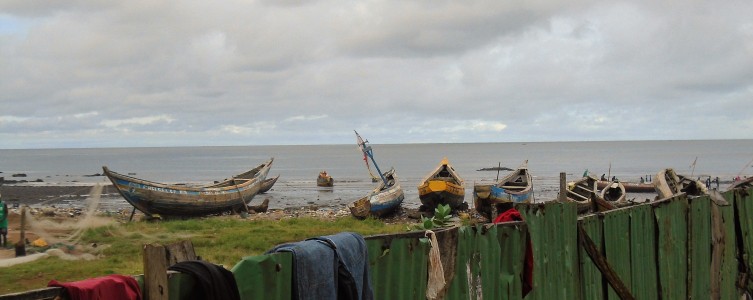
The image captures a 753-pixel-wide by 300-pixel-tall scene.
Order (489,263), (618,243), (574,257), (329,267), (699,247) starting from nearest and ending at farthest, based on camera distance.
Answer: (329,267) → (489,263) → (574,257) → (618,243) → (699,247)

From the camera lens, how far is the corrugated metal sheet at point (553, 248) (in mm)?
5641

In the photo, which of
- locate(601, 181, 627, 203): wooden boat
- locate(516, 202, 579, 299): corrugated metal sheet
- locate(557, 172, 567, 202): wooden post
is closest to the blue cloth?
locate(516, 202, 579, 299): corrugated metal sheet

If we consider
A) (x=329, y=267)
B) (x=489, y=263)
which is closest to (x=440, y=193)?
(x=489, y=263)

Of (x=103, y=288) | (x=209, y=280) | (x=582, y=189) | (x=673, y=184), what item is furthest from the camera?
(x=582, y=189)

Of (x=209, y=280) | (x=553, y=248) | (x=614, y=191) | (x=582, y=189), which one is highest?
(x=209, y=280)

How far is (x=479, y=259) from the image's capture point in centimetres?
525

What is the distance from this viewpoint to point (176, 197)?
32.1 metres

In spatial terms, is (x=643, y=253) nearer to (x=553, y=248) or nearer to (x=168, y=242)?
(x=553, y=248)

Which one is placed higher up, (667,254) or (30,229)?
(667,254)

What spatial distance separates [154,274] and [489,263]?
3091mm

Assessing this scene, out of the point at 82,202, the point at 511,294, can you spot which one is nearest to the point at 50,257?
the point at 511,294

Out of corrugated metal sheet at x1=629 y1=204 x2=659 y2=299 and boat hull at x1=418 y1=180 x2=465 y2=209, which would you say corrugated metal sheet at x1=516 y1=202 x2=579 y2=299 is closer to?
corrugated metal sheet at x1=629 y1=204 x2=659 y2=299

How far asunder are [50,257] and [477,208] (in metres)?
20.8

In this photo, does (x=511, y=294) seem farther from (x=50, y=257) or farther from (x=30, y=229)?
(x=30, y=229)
